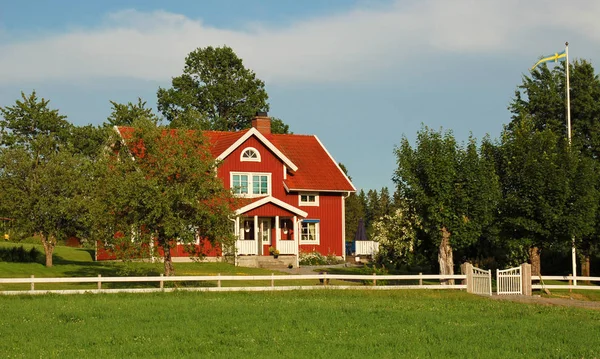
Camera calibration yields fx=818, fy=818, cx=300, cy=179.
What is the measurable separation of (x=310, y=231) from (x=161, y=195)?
2270cm

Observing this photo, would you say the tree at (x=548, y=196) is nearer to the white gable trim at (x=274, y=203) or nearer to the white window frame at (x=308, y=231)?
the white gable trim at (x=274, y=203)

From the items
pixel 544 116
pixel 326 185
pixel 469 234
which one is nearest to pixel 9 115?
pixel 326 185

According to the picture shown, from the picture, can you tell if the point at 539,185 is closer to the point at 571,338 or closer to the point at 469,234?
the point at 469,234

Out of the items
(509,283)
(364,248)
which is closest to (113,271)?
(509,283)

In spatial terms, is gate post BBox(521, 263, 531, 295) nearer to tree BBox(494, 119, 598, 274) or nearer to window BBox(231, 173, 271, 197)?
tree BBox(494, 119, 598, 274)

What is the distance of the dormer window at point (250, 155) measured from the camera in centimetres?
5040

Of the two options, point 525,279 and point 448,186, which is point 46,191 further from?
point 525,279

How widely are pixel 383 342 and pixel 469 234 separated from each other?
1901 centimetres

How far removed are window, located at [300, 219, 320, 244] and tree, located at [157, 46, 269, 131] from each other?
27484mm

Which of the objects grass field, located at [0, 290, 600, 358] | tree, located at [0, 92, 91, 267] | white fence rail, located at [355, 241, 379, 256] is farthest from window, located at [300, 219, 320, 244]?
grass field, located at [0, 290, 600, 358]

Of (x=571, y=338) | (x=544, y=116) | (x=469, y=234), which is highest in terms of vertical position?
(x=544, y=116)

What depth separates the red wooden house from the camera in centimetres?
4831

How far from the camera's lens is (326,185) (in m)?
54.1

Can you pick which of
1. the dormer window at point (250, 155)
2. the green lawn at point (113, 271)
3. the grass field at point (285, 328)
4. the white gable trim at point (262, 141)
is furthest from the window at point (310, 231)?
the grass field at point (285, 328)
